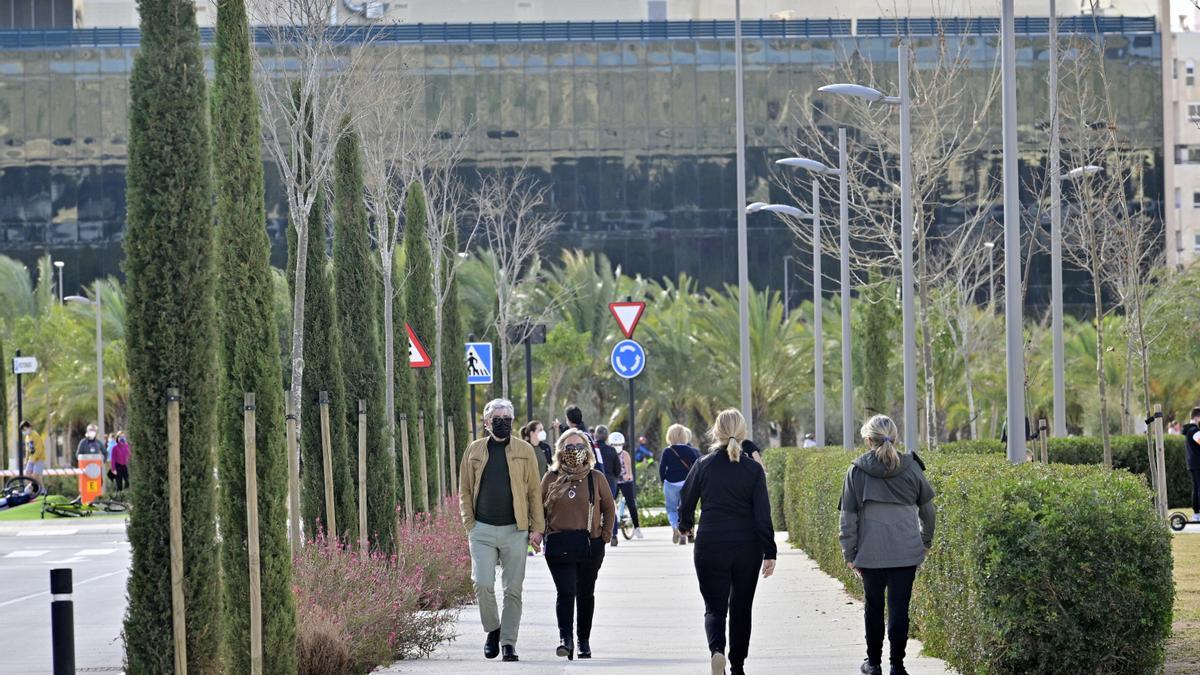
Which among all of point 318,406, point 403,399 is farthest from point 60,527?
point 318,406

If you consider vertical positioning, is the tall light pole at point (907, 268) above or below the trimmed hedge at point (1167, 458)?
above

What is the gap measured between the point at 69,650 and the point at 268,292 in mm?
3720

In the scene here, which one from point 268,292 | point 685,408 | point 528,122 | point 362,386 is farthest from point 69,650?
point 528,122

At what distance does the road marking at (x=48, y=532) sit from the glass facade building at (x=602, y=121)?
111 ft

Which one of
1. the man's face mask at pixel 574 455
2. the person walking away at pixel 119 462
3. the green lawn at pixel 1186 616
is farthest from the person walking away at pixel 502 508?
the person walking away at pixel 119 462

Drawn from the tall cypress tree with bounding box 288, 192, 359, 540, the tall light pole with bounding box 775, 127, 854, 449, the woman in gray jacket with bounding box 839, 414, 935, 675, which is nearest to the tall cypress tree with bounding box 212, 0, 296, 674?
the woman in gray jacket with bounding box 839, 414, 935, 675

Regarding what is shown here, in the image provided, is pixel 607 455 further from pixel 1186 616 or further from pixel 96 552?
pixel 1186 616

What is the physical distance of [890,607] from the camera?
11633 millimetres

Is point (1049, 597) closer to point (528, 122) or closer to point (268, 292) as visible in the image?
point (268, 292)

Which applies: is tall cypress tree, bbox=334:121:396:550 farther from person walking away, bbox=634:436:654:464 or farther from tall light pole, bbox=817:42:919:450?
person walking away, bbox=634:436:654:464

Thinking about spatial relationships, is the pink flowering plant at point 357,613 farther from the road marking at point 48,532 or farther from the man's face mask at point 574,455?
the road marking at point 48,532

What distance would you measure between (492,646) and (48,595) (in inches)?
428

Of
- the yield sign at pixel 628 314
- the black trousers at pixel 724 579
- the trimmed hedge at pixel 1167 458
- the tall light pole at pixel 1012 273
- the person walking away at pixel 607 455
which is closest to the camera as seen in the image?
the black trousers at pixel 724 579

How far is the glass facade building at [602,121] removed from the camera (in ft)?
234
